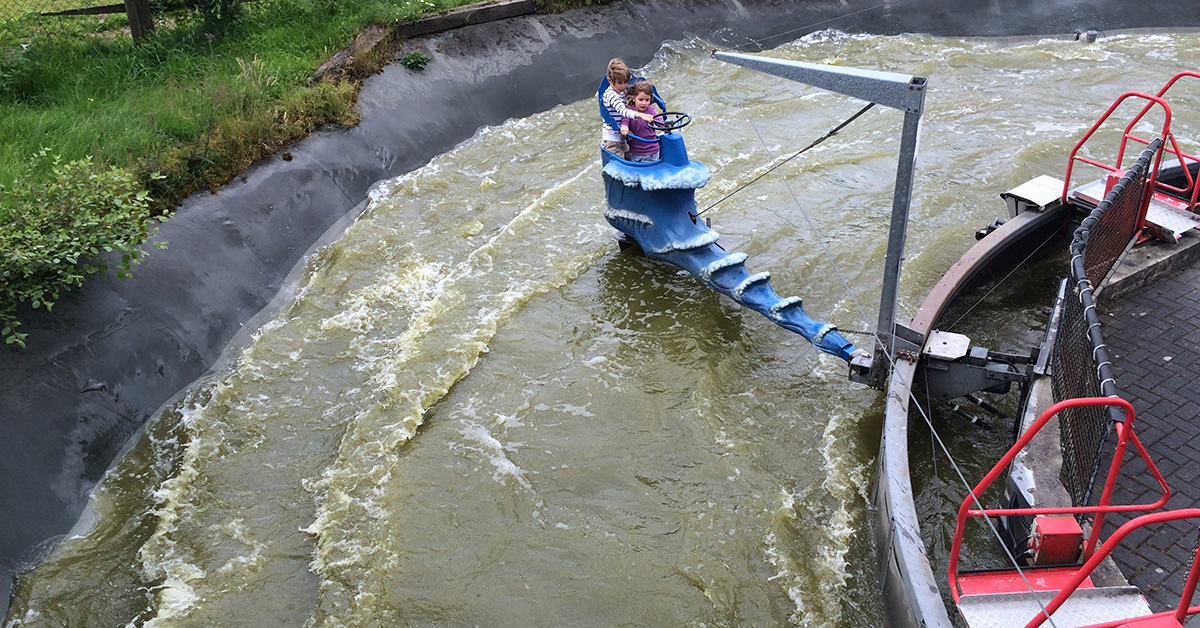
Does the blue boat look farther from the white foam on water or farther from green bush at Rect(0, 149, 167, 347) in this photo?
green bush at Rect(0, 149, 167, 347)

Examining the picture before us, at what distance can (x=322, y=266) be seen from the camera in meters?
8.85

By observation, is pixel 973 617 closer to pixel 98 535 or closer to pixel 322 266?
pixel 98 535

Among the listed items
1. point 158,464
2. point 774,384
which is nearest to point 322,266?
point 158,464

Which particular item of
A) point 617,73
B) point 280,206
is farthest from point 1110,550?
point 280,206

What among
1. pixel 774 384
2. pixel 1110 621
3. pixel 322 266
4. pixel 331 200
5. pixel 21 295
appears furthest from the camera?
pixel 331 200

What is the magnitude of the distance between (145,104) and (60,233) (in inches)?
130

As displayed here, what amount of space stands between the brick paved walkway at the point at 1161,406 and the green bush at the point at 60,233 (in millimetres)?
6958

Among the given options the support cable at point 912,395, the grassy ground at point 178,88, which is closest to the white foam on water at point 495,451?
the support cable at point 912,395

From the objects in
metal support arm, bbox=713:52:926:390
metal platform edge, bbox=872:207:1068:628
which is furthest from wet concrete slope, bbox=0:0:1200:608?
metal support arm, bbox=713:52:926:390

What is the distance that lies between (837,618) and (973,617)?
119 centimetres

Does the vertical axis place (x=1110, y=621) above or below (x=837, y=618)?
above

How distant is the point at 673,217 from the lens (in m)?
7.97

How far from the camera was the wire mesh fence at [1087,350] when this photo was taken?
4.28 meters

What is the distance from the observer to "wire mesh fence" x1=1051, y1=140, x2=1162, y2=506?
4277 millimetres
